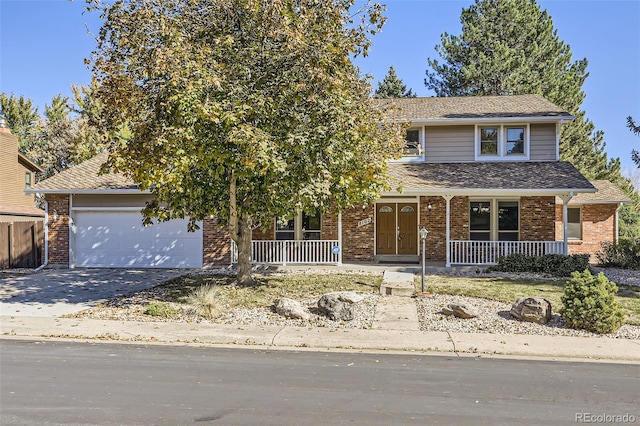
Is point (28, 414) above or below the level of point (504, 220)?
A: below

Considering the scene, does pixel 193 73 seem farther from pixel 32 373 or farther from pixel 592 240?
pixel 592 240

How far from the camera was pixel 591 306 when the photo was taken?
9203mm

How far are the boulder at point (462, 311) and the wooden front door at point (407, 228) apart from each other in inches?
346

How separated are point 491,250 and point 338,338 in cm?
1086

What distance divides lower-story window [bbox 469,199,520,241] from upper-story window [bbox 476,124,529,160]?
1903 mm

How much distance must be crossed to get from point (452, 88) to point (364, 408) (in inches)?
1222

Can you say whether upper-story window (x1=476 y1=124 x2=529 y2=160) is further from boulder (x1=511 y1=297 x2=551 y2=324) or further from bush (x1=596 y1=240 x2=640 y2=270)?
boulder (x1=511 y1=297 x2=551 y2=324)

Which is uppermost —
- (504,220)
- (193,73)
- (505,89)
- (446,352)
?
(505,89)

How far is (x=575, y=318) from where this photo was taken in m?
9.39

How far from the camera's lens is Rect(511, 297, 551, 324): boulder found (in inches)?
386

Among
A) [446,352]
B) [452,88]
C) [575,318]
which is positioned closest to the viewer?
[446,352]

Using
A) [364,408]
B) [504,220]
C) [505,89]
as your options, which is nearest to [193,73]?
[364,408]

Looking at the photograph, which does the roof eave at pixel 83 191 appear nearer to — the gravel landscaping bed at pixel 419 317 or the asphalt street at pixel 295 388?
the gravel landscaping bed at pixel 419 317

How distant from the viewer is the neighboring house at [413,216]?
1803 centimetres
